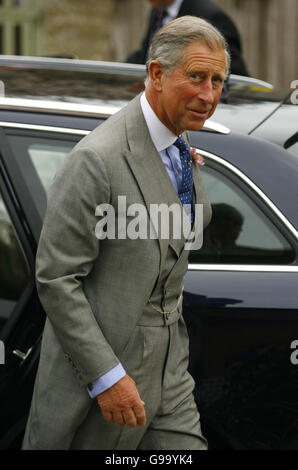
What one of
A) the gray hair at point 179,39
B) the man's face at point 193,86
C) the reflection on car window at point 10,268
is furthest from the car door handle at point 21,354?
the reflection on car window at point 10,268

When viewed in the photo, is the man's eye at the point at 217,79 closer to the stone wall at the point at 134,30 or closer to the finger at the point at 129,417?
the finger at the point at 129,417

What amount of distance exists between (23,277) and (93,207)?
1.91 m

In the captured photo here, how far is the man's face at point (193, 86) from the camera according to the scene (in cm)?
200

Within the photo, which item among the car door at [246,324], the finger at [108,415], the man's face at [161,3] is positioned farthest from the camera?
the man's face at [161,3]

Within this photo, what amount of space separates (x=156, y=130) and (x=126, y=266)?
356 millimetres

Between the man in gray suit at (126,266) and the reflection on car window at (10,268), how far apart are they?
1616 mm

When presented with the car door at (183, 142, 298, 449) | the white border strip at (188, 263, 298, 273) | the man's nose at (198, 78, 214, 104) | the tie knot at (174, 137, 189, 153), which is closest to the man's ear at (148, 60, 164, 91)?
the man's nose at (198, 78, 214, 104)

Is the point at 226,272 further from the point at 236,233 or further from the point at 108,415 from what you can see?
the point at 108,415

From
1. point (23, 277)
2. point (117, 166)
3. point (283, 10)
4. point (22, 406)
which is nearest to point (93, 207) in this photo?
point (117, 166)

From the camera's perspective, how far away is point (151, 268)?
6.88 feet

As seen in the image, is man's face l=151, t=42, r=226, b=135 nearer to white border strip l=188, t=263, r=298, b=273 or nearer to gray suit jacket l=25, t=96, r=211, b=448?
gray suit jacket l=25, t=96, r=211, b=448

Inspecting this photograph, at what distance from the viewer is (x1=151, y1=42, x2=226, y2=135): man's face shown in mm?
2004

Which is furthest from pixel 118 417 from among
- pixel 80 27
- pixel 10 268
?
pixel 80 27

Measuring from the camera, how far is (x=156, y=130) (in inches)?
83.9
